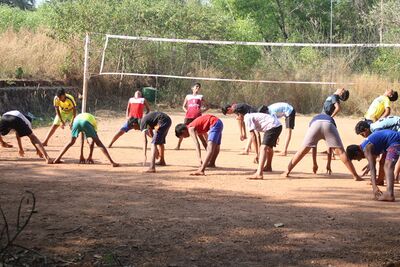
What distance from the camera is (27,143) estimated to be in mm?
13539

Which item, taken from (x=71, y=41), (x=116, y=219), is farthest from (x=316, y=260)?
(x=71, y=41)

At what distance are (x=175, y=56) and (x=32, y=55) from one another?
21.0 ft

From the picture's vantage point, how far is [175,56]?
986 inches

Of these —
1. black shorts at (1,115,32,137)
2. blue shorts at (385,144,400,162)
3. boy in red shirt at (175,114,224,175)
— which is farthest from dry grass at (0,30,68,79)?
blue shorts at (385,144,400,162)

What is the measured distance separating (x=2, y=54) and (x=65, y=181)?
12.4 meters

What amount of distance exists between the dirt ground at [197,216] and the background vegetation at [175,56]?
38.6ft

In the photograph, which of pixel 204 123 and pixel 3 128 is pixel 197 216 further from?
pixel 3 128

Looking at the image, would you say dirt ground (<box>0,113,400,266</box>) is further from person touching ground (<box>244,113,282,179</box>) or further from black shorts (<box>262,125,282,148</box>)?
black shorts (<box>262,125,282,148</box>)

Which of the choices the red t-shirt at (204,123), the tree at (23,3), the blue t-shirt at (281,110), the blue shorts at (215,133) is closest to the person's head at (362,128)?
the blue shorts at (215,133)

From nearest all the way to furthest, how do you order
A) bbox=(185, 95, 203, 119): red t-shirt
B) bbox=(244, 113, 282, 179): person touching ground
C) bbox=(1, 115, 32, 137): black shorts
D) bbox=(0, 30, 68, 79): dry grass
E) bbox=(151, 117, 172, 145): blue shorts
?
bbox=(244, 113, 282, 179): person touching ground < bbox=(151, 117, 172, 145): blue shorts < bbox=(1, 115, 32, 137): black shorts < bbox=(185, 95, 203, 119): red t-shirt < bbox=(0, 30, 68, 79): dry grass

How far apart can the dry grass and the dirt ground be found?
385 inches

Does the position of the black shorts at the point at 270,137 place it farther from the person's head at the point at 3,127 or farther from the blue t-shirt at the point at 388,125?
the person's head at the point at 3,127

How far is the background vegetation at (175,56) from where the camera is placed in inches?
875

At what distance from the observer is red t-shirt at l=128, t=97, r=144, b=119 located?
44.3 feet
